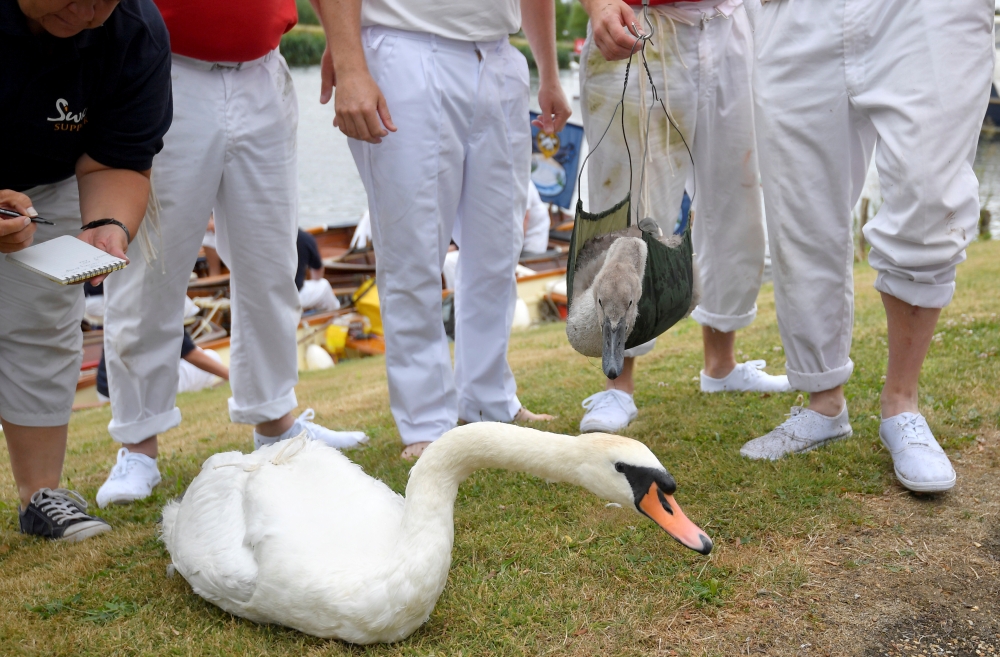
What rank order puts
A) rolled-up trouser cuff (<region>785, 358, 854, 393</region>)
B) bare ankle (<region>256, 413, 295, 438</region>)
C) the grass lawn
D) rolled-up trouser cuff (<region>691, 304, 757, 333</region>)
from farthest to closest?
rolled-up trouser cuff (<region>691, 304, 757, 333</region>) → bare ankle (<region>256, 413, 295, 438</region>) → rolled-up trouser cuff (<region>785, 358, 854, 393</region>) → the grass lawn

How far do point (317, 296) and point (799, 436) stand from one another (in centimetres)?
1105

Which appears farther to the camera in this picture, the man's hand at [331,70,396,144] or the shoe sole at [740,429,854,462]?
the shoe sole at [740,429,854,462]

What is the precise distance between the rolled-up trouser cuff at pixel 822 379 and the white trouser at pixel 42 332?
285 centimetres

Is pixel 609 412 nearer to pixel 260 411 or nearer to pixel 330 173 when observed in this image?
pixel 260 411

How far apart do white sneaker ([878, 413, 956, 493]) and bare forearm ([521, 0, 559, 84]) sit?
2.28 m

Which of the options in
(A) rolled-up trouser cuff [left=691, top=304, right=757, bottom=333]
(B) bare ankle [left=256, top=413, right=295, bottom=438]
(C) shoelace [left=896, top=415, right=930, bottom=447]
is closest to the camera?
(C) shoelace [left=896, top=415, right=930, bottom=447]

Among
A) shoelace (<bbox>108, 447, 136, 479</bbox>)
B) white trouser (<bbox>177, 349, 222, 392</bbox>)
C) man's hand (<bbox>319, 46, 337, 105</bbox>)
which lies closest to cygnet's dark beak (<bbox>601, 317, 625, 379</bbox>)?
man's hand (<bbox>319, 46, 337, 105</bbox>)

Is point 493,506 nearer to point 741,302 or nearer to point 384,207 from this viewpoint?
point 384,207

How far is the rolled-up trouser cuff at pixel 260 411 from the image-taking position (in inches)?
167

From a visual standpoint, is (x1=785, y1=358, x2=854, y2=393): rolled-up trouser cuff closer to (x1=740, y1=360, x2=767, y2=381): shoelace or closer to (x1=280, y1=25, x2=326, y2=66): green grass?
(x1=740, y1=360, x2=767, y2=381): shoelace

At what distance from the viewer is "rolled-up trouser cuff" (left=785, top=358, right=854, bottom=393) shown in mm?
3668

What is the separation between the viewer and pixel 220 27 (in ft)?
11.8

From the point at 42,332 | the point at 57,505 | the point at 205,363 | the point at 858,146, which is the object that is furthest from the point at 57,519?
the point at 205,363

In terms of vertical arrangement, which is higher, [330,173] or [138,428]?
[138,428]
